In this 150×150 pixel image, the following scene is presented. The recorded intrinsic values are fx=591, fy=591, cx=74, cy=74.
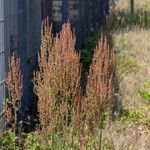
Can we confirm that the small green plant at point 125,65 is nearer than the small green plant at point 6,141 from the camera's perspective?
No

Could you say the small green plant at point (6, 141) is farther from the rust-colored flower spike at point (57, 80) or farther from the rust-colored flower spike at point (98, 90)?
the rust-colored flower spike at point (98, 90)

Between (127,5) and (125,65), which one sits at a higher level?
(127,5)

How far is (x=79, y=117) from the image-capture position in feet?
11.8

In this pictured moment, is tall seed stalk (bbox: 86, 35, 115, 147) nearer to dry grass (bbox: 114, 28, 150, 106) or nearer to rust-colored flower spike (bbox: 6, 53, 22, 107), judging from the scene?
rust-colored flower spike (bbox: 6, 53, 22, 107)

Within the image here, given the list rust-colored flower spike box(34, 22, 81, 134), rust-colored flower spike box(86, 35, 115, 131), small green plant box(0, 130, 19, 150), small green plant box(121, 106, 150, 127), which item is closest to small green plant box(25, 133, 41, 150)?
small green plant box(0, 130, 19, 150)

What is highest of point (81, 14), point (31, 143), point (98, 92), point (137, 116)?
point (98, 92)

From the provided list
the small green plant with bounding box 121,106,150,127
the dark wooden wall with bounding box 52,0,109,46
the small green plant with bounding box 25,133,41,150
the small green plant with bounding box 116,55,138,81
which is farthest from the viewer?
the small green plant with bounding box 116,55,138,81

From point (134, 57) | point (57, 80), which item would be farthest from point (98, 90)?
point (134, 57)

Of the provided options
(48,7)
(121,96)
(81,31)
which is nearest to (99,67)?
(121,96)

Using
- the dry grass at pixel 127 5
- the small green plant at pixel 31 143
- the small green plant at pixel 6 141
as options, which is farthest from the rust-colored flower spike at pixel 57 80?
the dry grass at pixel 127 5

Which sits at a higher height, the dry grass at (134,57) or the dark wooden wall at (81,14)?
the dark wooden wall at (81,14)

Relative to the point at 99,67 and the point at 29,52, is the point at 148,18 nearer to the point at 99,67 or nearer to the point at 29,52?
the point at 29,52

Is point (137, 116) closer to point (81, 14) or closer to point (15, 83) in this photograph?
point (15, 83)

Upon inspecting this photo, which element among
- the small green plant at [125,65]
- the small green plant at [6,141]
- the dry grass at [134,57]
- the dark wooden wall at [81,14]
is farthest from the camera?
the small green plant at [125,65]
